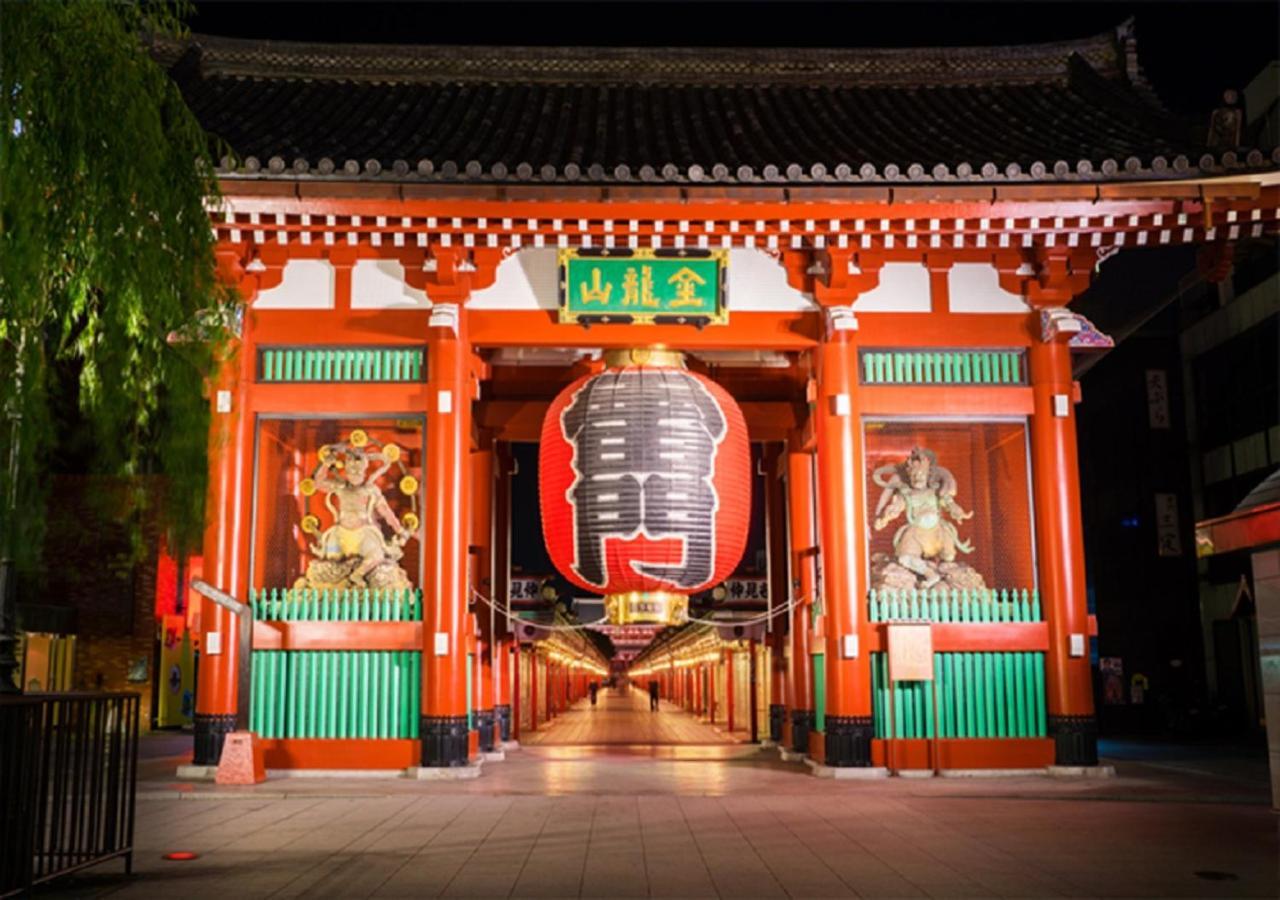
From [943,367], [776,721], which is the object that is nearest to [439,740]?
[943,367]

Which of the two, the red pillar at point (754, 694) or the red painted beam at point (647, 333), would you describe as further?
the red pillar at point (754, 694)

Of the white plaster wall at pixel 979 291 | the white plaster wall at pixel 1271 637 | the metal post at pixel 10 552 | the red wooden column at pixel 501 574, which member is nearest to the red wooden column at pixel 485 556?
the red wooden column at pixel 501 574

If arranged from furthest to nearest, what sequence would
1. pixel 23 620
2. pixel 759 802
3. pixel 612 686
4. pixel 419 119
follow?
pixel 612 686 < pixel 23 620 < pixel 419 119 < pixel 759 802

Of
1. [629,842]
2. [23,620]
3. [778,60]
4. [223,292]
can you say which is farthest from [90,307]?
[23,620]

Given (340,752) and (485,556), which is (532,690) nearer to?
(485,556)

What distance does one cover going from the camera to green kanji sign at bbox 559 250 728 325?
1286cm

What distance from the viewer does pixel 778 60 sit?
16.9 meters

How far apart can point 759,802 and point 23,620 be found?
17887mm

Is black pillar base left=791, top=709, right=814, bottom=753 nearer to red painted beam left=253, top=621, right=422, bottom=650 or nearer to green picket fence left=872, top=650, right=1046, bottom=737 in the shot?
green picket fence left=872, top=650, right=1046, bottom=737

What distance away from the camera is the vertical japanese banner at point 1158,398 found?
25.5 meters

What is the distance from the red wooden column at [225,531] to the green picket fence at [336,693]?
1.14ft

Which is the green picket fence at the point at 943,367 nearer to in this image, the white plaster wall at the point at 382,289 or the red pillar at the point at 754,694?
the white plaster wall at the point at 382,289

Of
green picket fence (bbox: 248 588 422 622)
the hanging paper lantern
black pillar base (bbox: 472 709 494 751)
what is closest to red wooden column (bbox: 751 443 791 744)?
black pillar base (bbox: 472 709 494 751)

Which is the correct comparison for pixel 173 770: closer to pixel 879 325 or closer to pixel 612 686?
pixel 879 325
